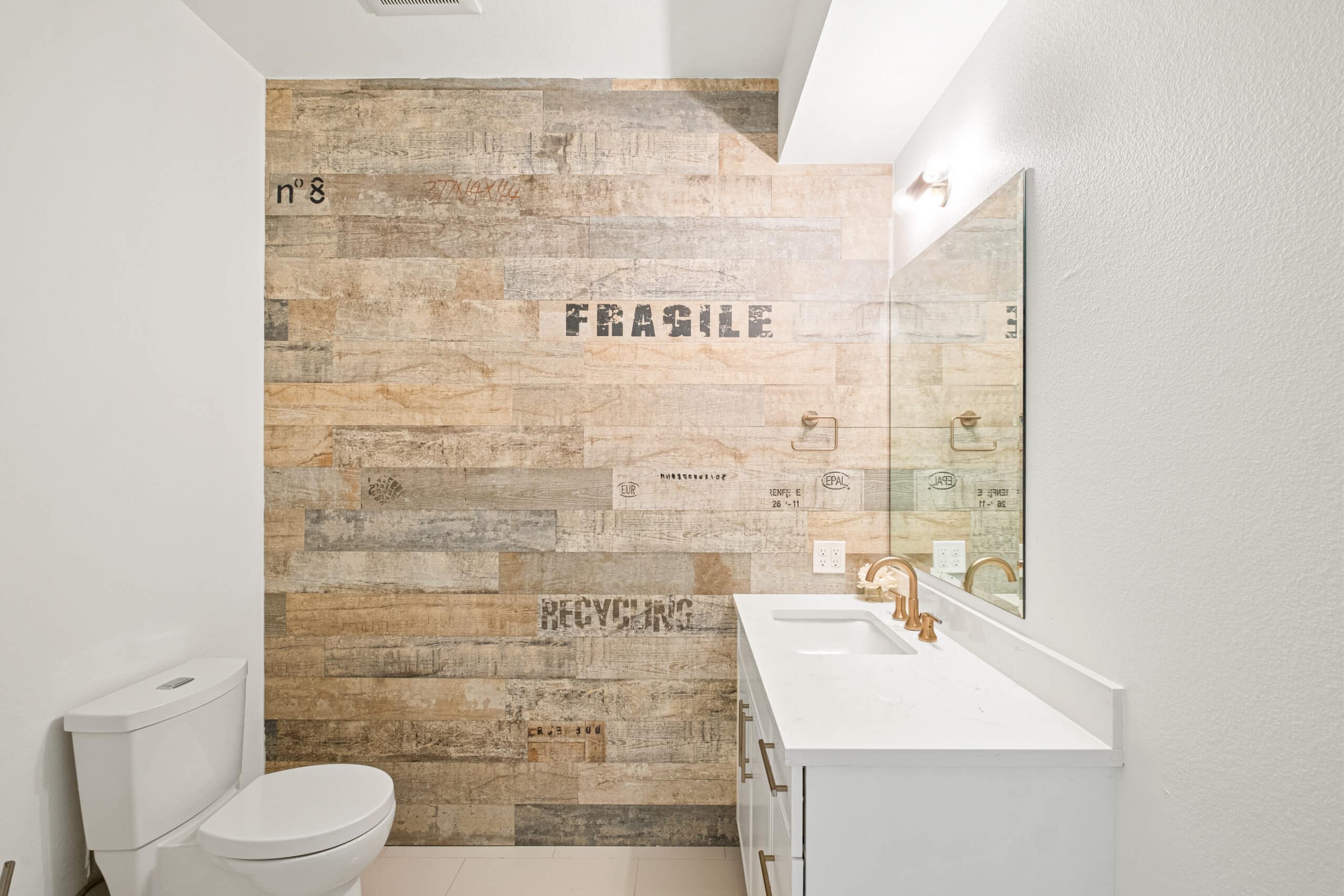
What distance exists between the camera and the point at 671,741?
7.69 ft

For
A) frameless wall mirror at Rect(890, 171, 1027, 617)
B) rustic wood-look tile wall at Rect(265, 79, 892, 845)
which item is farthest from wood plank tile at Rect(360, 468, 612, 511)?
frameless wall mirror at Rect(890, 171, 1027, 617)

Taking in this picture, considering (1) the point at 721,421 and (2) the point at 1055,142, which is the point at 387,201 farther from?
(2) the point at 1055,142

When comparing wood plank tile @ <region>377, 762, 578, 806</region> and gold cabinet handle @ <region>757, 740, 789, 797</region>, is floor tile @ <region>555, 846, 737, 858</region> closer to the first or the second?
wood plank tile @ <region>377, 762, 578, 806</region>

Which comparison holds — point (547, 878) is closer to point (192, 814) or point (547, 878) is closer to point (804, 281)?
point (192, 814)

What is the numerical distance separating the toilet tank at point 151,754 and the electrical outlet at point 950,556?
2.03m

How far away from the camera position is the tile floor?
6.97 ft

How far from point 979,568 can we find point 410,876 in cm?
203

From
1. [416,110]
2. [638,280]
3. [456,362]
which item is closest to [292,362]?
[456,362]

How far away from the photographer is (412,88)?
2363mm

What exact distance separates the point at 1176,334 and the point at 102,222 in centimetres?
233

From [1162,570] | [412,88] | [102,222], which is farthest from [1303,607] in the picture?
[412,88]

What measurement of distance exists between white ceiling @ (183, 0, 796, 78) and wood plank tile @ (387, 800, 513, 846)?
254cm

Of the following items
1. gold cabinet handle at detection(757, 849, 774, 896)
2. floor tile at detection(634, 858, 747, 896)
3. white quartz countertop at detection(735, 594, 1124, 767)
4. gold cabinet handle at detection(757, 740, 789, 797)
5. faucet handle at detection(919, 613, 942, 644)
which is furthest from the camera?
floor tile at detection(634, 858, 747, 896)

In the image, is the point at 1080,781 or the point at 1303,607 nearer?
the point at 1303,607
